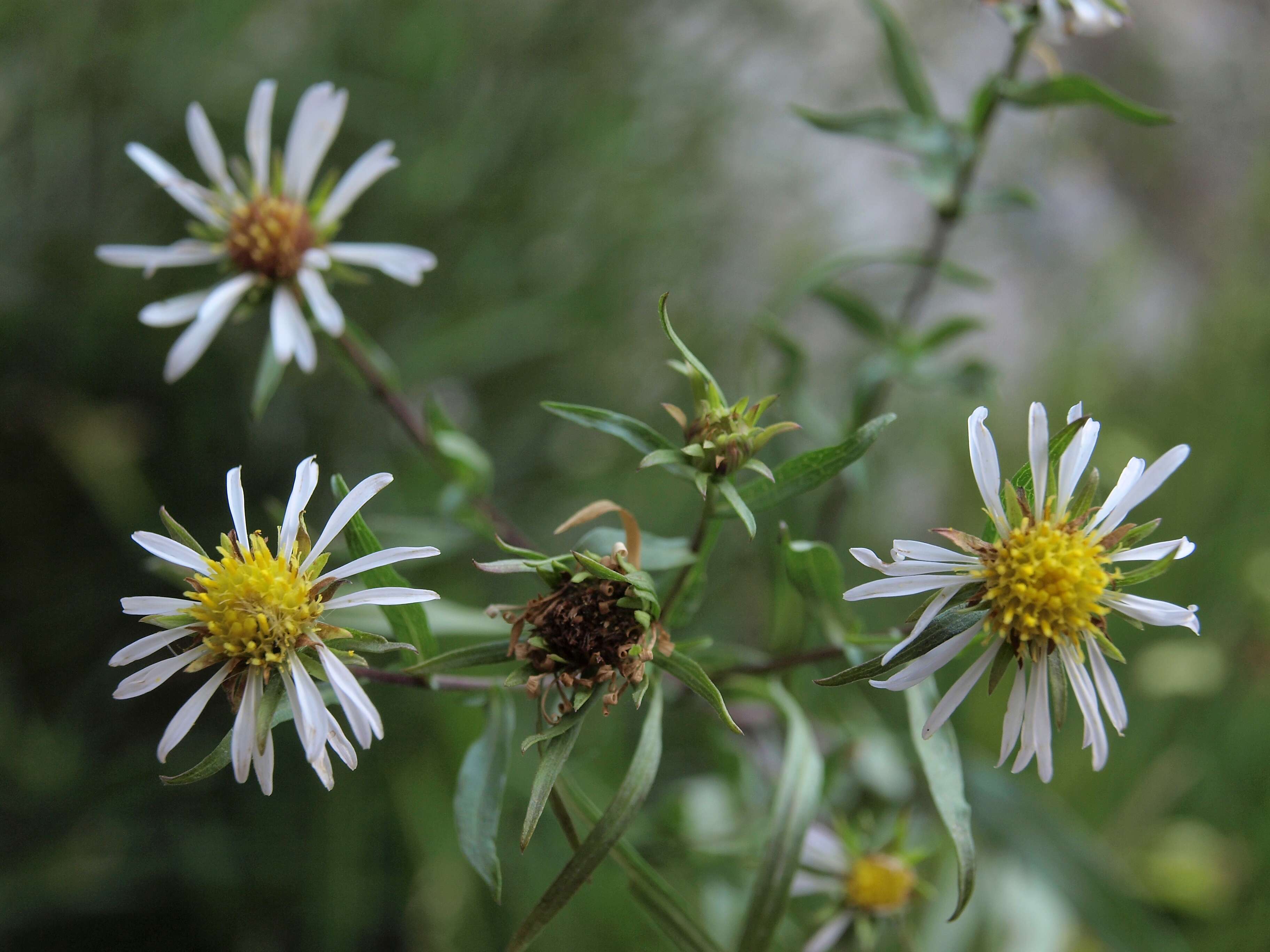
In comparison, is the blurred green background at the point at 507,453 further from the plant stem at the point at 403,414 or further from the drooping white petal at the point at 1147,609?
the drooping white petal at the point at 1147,609

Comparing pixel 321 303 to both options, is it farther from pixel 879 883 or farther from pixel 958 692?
Result: pixel 879 883

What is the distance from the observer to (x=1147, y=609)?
0.53m

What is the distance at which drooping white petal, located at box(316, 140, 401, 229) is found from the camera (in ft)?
2.35

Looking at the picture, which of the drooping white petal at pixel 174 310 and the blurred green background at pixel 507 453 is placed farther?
the blurred green background at pixel 507 453

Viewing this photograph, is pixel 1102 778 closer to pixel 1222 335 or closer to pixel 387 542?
pixel 1222 335

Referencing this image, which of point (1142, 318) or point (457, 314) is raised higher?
point (1142, 318)

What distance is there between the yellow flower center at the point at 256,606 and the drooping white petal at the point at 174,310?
251 millimetres

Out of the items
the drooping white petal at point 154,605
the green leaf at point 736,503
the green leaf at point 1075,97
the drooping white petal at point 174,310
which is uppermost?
the green leaf at point 1075,97

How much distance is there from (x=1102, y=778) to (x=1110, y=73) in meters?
2.13

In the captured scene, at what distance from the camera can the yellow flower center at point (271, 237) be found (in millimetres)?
747

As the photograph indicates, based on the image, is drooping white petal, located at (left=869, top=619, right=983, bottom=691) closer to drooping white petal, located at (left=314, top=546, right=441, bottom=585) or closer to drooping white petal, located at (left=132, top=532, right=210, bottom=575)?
drooping white petal, located at (left=314, top=546, right=441, bottom=585)

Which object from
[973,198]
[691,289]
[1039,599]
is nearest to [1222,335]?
[691,289]

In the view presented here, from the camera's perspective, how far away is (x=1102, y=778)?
1522 millimetres

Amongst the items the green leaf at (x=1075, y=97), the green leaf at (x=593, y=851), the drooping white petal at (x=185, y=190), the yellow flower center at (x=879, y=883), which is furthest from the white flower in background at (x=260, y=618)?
the green leaf at (x=1075, y=97)
